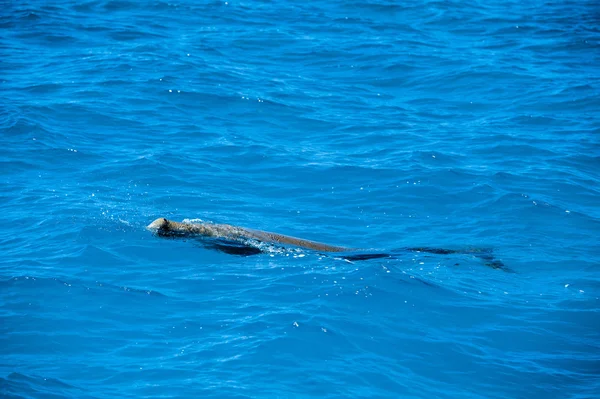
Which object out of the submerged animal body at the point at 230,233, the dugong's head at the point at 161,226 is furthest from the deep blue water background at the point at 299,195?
the submerged animal body at the point at 230,233

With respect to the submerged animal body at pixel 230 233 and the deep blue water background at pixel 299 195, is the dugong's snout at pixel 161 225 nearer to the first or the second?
the submerged animal body at pixel 230 233

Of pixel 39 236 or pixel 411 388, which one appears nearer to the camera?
pixel 411 388

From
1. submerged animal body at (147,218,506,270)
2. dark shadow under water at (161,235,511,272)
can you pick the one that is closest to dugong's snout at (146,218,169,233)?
submerged animal body at (147,218,506,270)

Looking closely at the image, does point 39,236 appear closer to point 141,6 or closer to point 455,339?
point 455,339

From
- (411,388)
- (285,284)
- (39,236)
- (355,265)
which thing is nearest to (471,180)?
(355,265)

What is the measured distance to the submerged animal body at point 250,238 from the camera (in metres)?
10.5

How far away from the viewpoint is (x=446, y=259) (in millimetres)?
10547

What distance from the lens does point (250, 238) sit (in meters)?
10.7

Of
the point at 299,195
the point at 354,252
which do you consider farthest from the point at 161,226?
the point at 299,195

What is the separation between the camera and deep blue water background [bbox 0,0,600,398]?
7977mm

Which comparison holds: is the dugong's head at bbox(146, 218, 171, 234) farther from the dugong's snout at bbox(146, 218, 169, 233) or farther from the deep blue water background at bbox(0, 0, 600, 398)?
the deep blue water background at bbox(0, 0, 600, 398)

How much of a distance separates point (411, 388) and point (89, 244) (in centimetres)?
535

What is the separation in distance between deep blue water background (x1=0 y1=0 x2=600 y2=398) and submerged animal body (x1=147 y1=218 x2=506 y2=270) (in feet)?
0.66

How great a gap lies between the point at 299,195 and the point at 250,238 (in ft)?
8.12
